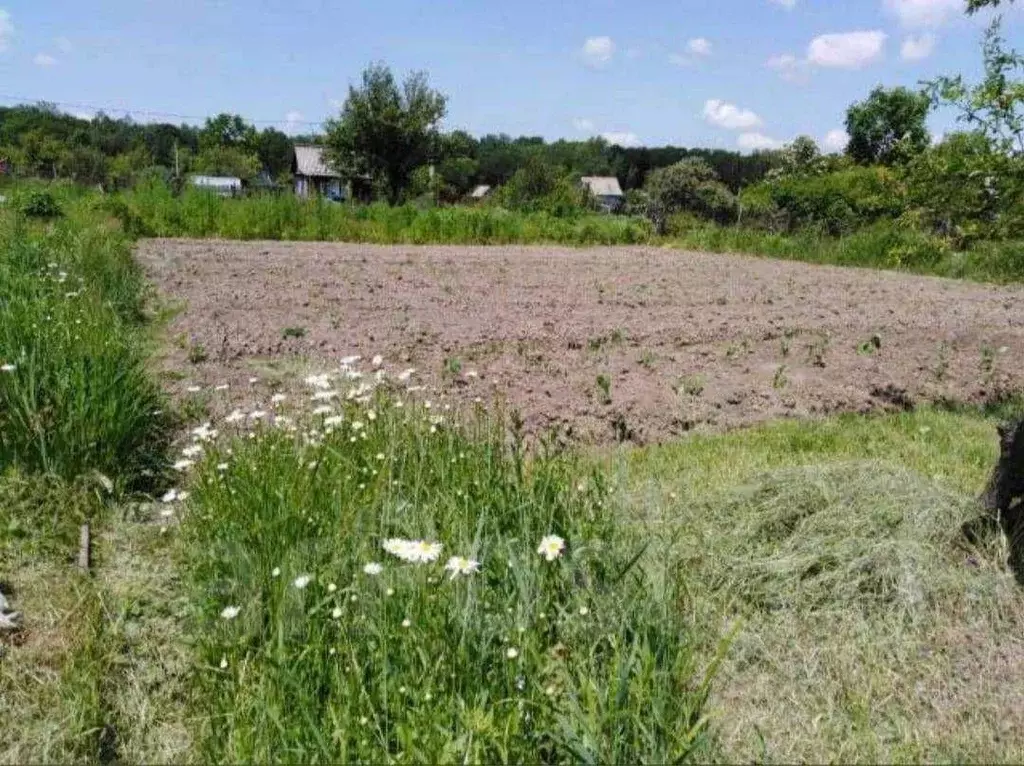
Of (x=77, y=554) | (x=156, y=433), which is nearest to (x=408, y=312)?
(x=156, y=433)

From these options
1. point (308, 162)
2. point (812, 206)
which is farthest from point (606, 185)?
point (812, 206)

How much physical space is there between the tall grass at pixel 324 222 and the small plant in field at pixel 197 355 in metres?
11.2

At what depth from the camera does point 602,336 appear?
7746mm

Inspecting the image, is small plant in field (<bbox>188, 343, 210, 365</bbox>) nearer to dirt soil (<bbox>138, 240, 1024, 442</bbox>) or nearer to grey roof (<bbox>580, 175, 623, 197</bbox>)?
dirt soil (<bbox>138, 240, 1024, 442</bbox>)

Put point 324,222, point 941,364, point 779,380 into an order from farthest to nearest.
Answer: point 324,222
point 941,364
point 779,380

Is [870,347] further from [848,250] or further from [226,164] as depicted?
[226,164]

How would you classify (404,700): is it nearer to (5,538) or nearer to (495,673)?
(495,673)

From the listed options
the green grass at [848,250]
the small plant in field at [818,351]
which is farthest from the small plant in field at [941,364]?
the green grass at [848,250]

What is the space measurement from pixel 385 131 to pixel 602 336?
30.3m

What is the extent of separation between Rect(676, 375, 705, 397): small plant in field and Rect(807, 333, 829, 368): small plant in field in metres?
1.30

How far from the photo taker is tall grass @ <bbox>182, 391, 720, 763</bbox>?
2.09 metres

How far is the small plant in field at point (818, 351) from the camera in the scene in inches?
279

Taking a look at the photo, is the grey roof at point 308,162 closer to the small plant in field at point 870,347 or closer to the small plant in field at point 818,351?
the small plant in field at point 818,351

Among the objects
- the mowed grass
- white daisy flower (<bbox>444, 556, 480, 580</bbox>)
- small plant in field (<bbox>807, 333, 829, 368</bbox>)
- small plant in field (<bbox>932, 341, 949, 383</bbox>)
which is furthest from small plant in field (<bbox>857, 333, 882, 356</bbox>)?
white daisy flower (<bbox>444, 556, 480, 580</bbox>)
